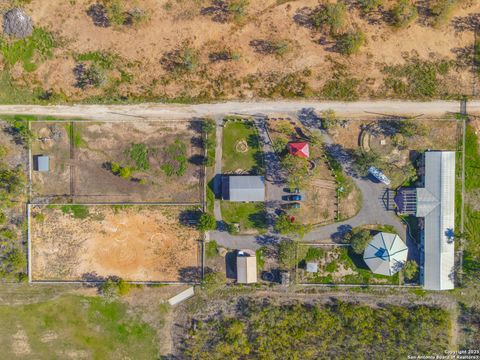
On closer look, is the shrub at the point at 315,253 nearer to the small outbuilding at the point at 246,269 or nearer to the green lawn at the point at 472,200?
the small outbuilding at the point at 246,269

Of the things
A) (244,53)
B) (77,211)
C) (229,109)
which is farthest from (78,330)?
(244,53)

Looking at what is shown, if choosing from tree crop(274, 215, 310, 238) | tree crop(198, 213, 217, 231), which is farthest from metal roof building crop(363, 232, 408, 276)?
tree crop(198, 213, 217, 231)

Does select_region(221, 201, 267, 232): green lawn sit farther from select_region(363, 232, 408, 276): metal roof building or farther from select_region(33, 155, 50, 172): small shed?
select_region(33, 155, 50, 172): small shed

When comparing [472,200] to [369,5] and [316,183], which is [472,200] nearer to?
[316,183]

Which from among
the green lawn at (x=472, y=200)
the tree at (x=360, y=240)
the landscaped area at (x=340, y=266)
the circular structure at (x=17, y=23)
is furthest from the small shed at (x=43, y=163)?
the green lawn at (x=472, y=200)

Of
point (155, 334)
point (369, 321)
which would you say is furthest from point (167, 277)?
point (369, 321)

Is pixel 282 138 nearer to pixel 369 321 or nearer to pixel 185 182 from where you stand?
pixel 185 182

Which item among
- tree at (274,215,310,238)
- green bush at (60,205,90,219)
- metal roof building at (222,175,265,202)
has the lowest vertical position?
tree at (274,215,310,238)
